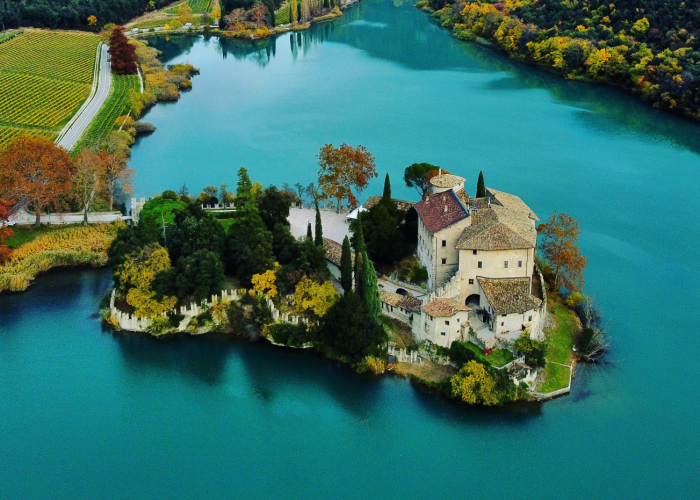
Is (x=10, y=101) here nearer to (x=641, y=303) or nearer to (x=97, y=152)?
(x=97, y=152)

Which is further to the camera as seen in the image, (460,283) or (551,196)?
(551,196)

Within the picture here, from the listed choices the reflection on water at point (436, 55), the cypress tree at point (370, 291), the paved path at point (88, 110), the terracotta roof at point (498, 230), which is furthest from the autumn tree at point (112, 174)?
the reflection on water at point (436, 55)

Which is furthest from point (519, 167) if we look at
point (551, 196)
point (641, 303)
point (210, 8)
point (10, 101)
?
point (210, 8)

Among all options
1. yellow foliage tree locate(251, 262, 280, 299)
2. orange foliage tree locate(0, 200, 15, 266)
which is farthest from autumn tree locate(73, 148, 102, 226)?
yellow foliage tree locate(251, 262, 280, 299)

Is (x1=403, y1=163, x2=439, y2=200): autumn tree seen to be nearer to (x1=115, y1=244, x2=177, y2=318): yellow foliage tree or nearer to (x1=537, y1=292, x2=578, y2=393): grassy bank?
(x1=537, y1=292, x2=578, y2=393): grassy bank

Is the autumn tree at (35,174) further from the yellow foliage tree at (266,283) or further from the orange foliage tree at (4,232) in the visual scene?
the yellow foliage tree at (266,283)
